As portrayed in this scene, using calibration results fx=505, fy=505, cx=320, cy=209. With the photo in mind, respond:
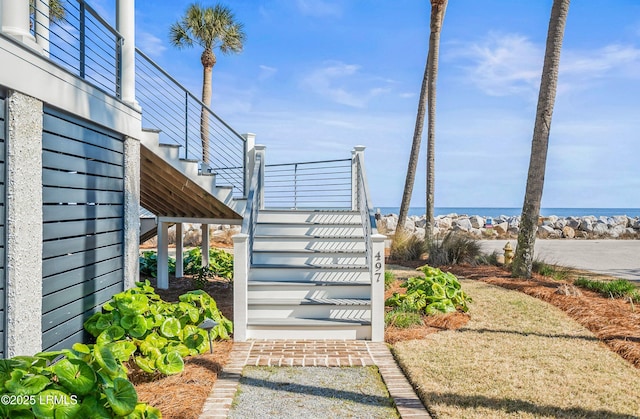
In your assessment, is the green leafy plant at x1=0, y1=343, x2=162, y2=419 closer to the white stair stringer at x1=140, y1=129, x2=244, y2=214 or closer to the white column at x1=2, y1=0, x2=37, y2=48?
the white column at x1=2, y1=0, x2=37, y2=48

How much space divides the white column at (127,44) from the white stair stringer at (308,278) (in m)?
2.80

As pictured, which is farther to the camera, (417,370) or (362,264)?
(362,264)

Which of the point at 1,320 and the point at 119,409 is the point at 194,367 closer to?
the point at 1,320

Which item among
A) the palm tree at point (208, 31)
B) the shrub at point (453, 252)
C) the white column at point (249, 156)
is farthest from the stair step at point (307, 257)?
the palm tree at point (208, 31)

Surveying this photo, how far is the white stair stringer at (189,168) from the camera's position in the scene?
Result: 6.92 m

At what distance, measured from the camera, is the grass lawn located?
390cm

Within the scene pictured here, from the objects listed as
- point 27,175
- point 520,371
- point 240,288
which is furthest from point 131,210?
point 520,371

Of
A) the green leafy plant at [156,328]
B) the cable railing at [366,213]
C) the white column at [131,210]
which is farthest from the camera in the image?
the cable railing at [366,213]

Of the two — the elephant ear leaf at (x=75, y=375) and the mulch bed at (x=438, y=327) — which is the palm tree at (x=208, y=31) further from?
the elephant ear leaf at (x=75, y=375)

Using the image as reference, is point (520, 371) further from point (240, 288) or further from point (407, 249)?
point (407, 249)

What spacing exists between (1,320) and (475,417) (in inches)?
140

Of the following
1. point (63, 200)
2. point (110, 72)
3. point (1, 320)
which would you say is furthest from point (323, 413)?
point (110, 72)

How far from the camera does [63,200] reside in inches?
185

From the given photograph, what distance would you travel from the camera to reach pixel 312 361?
5152 mm
